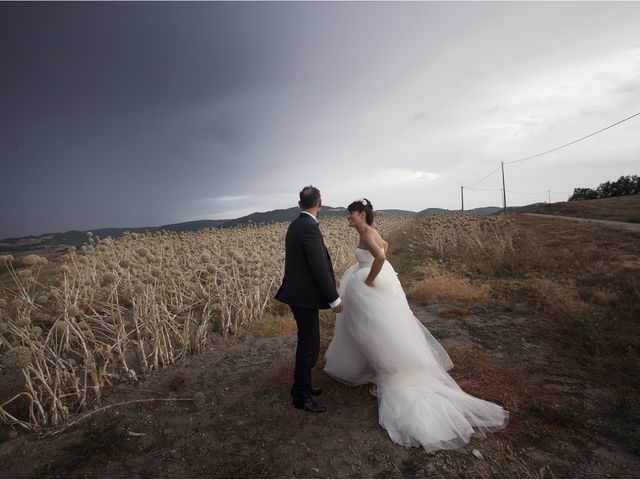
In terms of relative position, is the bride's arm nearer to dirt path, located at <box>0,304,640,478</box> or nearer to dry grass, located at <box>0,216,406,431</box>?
dirt path, located at <box>0,304,640,478</box>

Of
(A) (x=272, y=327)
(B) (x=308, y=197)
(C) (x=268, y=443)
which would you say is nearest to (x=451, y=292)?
(A) (x=272, y=327)

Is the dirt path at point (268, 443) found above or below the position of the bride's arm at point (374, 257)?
below

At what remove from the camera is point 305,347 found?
4.35m

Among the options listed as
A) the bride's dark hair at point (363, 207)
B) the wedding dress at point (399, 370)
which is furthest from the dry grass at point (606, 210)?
the bride's dark hair at point (363, 207)

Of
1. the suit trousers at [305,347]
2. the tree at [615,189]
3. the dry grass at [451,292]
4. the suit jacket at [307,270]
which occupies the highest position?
the tree at [615,189]

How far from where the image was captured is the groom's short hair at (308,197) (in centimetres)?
427

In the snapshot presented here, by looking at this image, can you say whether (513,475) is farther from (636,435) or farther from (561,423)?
(636,435)

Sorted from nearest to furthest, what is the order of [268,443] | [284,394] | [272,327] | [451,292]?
[268,443], [284,394], [272,327], [451,292]

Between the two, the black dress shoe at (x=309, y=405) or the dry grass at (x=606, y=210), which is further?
the dry grass at (x=606, y=210)

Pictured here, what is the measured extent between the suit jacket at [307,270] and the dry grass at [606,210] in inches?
1000

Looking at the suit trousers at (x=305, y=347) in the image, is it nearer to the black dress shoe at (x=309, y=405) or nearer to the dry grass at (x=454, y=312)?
the black dress shoe at (x=309, y=405)

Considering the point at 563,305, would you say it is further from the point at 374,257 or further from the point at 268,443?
the point at 268,443

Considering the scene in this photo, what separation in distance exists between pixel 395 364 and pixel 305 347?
1.19 meters

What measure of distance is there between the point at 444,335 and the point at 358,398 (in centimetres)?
311
